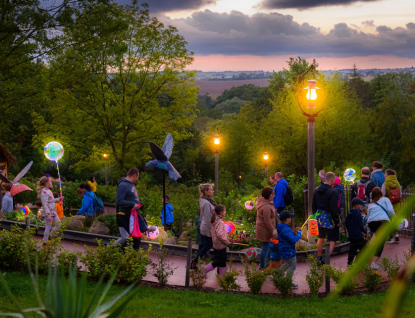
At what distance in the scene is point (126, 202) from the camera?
9.72 m

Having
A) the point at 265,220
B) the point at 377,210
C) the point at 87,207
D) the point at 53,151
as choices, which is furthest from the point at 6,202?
the point at 377,210

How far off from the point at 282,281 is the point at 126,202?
3.28m

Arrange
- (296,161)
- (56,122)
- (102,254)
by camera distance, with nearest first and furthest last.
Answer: (102,254) < (56,122) < (296,161)

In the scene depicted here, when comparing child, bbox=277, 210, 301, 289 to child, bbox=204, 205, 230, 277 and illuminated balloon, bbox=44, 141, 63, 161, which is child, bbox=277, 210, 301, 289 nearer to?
child, bbox=204, 205, 230, 277

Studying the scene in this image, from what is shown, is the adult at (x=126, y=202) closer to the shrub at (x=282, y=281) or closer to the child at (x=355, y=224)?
the shrub at (x=282, y=281)

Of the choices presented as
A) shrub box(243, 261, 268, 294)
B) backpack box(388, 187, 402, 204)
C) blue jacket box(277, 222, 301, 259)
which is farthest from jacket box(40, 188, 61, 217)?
backpack box(388, 187, 402, 204)

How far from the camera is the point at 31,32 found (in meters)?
15.9

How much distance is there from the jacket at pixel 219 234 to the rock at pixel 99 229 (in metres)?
5.77

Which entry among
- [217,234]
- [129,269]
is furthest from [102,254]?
[217,234]

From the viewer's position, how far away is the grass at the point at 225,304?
25.3 ft

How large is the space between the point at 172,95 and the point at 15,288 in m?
20.3

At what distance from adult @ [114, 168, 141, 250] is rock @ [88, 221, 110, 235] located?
434 centimetres

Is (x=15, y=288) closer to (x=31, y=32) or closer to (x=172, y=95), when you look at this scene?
(x=31, y=32)

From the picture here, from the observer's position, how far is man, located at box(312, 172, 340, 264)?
1053cm
